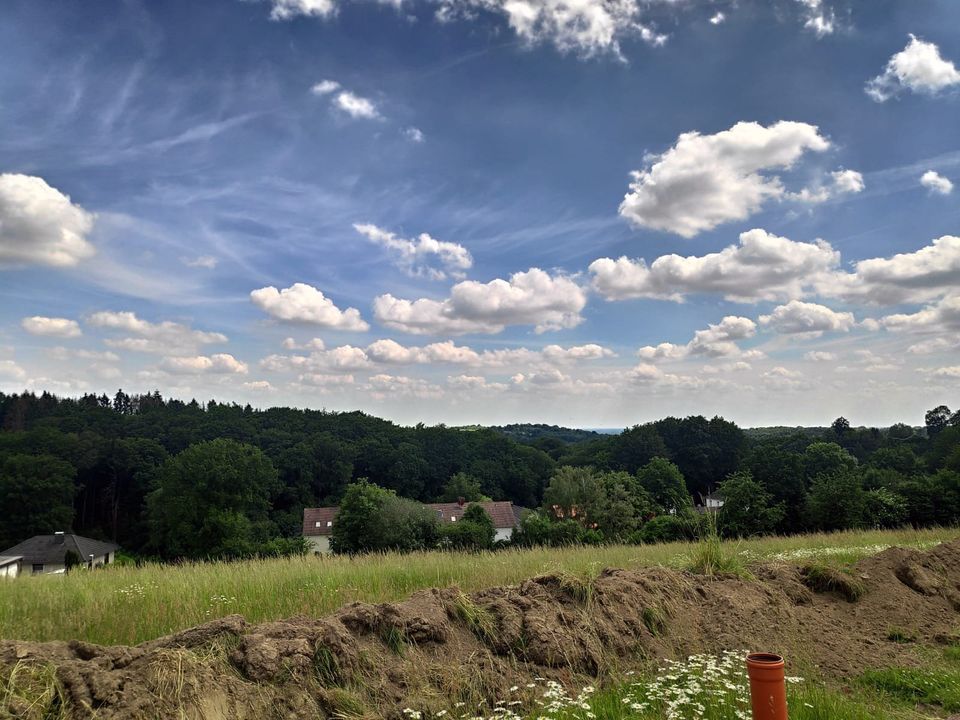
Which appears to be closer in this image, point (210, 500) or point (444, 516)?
point (210, 500)

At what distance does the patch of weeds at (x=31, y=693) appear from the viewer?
13.3ft

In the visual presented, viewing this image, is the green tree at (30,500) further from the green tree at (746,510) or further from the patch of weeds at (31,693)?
the patch of weeds at (31,693)

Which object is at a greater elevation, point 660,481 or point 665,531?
point 665,531

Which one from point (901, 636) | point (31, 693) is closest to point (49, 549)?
point (31, 693)

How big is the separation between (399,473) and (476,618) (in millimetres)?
82229

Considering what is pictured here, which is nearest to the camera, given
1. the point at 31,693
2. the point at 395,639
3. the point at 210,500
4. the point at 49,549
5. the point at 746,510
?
the point at 31,693

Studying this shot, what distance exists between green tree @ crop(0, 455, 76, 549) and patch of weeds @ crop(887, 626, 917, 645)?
7734 cm

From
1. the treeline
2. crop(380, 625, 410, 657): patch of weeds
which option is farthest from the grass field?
the treeline

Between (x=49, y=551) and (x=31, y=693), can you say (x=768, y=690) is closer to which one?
(x=31, y=693)

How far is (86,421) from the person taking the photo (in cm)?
9156

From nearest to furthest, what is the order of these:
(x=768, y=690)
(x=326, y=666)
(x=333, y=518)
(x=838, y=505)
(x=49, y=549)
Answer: (x=768, y=690) < (x=326, y=666) < (x=838, y=505) < (x=49, y=549) < (x=333, y=518)

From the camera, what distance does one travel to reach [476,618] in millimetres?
6633

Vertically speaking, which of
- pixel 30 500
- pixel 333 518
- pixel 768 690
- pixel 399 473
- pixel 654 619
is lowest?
pixel 333 518

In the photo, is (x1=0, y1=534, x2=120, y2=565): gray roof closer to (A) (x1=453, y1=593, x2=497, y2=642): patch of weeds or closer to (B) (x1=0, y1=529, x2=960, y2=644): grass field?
(B) (x1=0, y1=529, x2=960, y2=644): grass field
